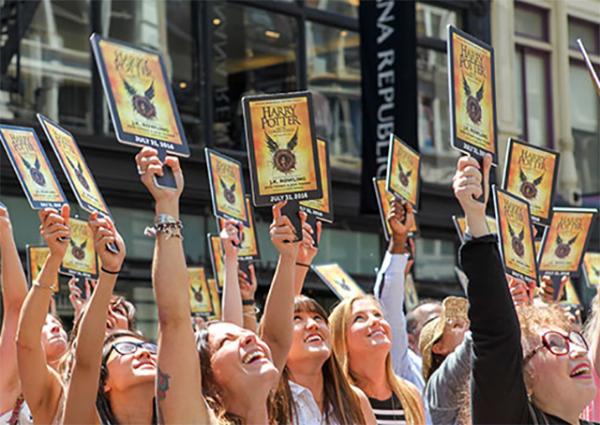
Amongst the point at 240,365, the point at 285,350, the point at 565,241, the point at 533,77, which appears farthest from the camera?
the point at 533,77

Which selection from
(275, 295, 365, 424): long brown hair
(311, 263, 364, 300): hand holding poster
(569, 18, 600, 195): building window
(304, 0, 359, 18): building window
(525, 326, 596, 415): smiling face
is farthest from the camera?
(569, 18, 600, 195): building window

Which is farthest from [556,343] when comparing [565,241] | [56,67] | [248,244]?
[56,67]

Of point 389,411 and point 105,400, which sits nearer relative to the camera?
point 105,400

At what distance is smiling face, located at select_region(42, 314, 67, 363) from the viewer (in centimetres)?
586

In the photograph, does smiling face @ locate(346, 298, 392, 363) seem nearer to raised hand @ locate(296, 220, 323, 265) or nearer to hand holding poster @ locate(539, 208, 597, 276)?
raised hand @ locate(296, 220, 323, 265)

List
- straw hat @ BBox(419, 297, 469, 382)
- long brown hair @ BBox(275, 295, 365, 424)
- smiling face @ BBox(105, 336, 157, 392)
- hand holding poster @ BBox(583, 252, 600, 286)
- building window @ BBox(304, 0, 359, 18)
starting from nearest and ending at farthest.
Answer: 1. smiling face @ BBox(105, 336, 157, 392)
2. long brown hair @ BBox(275, 295, 365, 424)
3. straw hat @ BBox(419, 297, 469, 382)
4. hand holding poster @ BBox(583, 252, 600, 286)
5. building window @ BBox(304, 0, 359, 18)

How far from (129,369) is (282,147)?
1.38 metres

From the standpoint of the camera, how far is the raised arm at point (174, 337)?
4.09 meters

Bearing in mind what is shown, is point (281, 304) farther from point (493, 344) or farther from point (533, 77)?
point (533, 77)

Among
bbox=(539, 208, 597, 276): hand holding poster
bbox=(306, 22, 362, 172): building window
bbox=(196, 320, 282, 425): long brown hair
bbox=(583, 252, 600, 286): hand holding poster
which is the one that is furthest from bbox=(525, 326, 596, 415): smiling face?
bbox=(306, 22, 362, 172): building window

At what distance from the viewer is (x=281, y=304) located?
5.12 m

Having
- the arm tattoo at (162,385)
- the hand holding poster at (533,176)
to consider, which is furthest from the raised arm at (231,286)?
the hand holding poster at (533,176)

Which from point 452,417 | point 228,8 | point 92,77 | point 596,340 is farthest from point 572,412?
point 228,8

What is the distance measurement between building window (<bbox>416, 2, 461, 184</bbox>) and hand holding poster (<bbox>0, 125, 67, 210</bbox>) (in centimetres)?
1101
